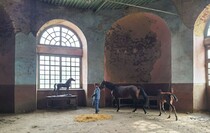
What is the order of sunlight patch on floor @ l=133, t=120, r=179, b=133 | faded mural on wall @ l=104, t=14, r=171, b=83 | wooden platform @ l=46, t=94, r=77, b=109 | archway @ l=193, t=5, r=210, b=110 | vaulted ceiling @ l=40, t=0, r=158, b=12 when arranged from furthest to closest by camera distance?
faded mural on wall @ l=104, t=14, r=171, b=83 → vaulted ceiling @ l=40, t=0, r=158, b=12 → wooden platform @ l=46, t=94, r=77, b=109 → archway @ l=193, t=5, r=210, b=110 → sunlight patch on floor @ l=133, t=120, r=179, b=133

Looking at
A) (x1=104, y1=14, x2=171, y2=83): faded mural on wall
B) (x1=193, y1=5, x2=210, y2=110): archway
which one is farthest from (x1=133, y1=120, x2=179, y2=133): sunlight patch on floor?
(x1=104, y1=14, x2=171, y2=83): faded mural on wall

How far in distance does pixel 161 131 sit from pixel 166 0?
665 centimetres

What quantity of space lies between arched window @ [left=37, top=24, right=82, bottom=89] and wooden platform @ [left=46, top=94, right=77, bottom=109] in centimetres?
98

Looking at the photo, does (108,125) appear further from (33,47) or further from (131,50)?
(131,50)

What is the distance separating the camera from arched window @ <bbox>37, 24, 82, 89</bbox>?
429 inches

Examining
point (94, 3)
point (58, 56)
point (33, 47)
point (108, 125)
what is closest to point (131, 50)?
point (94, 3)

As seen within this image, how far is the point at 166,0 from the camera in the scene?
33.1ft

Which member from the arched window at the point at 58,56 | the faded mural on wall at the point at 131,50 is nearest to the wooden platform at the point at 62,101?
the arched window at the point at 58,56

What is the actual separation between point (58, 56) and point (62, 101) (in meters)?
2.43

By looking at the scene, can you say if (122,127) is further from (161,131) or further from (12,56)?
(12,56)

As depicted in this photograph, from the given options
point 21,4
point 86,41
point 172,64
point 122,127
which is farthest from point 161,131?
point 21,4

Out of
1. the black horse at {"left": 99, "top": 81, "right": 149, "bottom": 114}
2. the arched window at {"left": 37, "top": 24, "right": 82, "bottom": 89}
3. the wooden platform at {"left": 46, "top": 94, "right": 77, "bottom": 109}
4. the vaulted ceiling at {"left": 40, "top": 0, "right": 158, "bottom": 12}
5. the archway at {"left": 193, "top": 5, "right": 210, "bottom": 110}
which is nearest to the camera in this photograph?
the archway at {"left": 193, "top": 5, "right": 210, "bottom": 110}

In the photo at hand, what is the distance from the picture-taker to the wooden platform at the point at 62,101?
995 cm

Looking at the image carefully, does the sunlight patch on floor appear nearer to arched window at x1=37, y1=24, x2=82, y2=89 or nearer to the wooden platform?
the wooden platform
